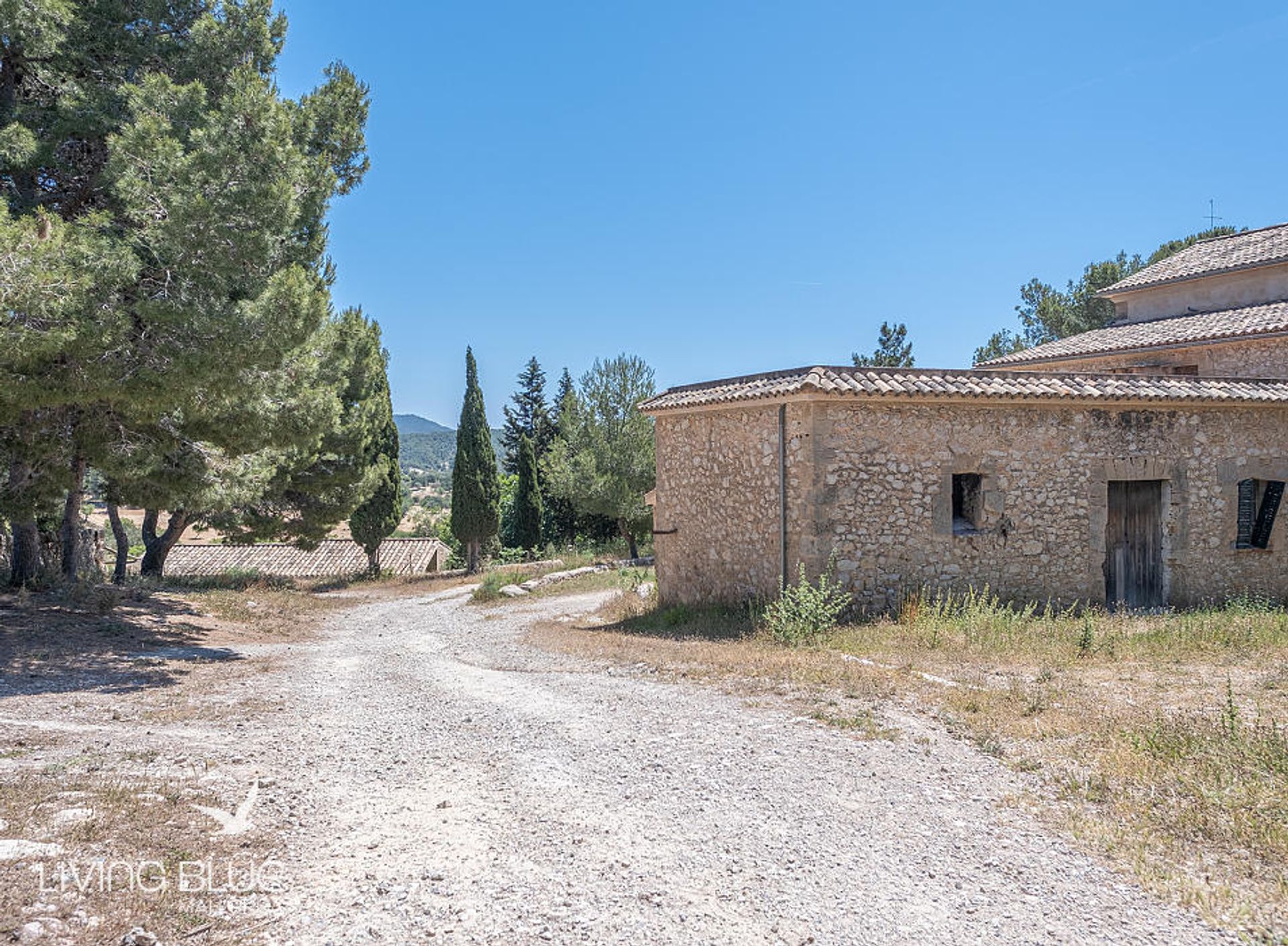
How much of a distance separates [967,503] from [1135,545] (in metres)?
3.11

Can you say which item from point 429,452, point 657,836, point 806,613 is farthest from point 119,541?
point 429,452

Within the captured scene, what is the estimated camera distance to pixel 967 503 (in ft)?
39.3

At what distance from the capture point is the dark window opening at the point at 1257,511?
43.3 ft

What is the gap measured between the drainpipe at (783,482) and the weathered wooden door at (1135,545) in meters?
5.15

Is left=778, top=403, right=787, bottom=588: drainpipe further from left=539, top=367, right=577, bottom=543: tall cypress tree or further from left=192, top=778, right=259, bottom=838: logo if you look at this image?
left=539, top=367, right=577, bottom=543: tall cypress tree

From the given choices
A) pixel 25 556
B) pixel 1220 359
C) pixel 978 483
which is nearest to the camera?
pixel 978 483

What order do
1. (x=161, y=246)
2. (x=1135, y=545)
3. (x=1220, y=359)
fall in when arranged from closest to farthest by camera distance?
(x=161, y=246), (x=1135, y=545), (x=1220, y=359)

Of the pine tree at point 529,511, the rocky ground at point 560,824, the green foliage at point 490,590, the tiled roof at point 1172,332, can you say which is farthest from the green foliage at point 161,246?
the pine tree at point 529,511

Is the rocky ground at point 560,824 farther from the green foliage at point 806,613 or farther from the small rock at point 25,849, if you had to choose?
the green foliage at point 806,613

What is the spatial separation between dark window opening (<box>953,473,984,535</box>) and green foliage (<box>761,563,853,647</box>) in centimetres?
212

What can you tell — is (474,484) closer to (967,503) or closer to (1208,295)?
(967,503)

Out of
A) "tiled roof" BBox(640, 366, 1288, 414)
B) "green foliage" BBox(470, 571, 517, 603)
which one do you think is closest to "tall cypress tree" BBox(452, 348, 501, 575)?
"green foliage" BBox(470, 571, 517, 603)

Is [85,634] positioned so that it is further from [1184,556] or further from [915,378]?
[1184,556]

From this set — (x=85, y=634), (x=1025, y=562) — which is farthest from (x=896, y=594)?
(x=85, y=634)
